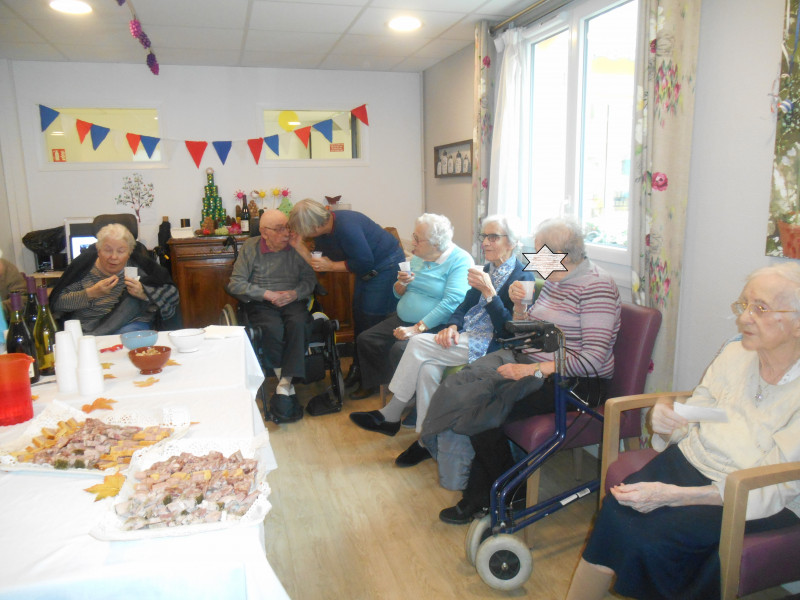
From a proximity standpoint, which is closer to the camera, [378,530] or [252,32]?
[378,530]

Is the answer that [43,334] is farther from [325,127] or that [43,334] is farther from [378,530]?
[325,127]

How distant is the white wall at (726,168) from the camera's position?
6.33 feet

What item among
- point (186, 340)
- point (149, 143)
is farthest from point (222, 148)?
point (186, 340)

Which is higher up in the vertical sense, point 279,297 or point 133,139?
point 133,139

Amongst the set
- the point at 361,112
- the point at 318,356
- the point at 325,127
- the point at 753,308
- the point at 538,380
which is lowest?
the point at 318,356

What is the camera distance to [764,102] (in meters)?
1.92

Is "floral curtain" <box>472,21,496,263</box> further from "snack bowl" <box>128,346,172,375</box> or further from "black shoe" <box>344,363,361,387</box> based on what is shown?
"snack bowl" <box>128,346,172,375</box>

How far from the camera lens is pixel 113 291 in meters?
2.93

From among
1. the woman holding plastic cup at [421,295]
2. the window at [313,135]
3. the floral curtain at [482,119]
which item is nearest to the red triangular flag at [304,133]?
the window at [313,135]

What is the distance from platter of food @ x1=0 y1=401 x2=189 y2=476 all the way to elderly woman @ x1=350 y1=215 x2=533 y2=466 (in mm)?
1491

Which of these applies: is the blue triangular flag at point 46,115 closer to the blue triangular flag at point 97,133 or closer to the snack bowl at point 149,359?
the blue triangular flag at point 97,133

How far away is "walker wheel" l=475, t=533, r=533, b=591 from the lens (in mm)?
1819

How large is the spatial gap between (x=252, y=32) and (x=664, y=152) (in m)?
2.76

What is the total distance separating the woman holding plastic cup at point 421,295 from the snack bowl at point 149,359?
4.66ft
